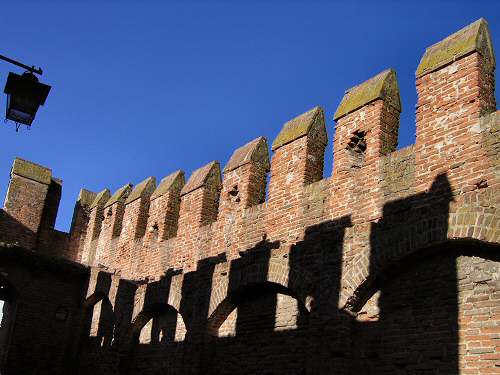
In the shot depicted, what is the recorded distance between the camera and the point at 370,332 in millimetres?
6438

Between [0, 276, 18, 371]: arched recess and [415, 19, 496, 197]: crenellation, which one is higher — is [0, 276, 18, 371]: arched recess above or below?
below

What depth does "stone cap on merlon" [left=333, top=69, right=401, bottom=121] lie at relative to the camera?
756 centimetres

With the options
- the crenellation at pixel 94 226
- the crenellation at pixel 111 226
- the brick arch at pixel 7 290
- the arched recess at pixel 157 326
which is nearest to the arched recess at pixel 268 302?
the arched recess at pixel 157 326

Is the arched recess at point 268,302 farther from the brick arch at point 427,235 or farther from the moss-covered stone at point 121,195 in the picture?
the moss-covered stone at point 121,195

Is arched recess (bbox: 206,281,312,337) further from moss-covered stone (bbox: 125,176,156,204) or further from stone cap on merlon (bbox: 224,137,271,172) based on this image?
moss-covered stone (bbox: 125,176,156,204)

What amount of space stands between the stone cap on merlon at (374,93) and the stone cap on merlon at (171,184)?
14.4 feet

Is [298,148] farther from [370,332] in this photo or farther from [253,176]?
[370,332]

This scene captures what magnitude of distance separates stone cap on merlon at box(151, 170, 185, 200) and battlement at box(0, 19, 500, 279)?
0.09 ft

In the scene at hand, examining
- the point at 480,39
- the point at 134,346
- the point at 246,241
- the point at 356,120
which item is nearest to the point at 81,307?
the point at 134,346

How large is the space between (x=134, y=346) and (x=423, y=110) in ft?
21.9

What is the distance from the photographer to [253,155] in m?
9.57

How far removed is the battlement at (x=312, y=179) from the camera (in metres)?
6.47

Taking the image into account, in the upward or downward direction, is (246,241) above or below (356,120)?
below

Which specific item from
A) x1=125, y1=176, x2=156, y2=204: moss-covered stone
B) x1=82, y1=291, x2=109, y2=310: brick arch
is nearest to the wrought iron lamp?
x1=125, y1=176, x2=156, y2=204: moss-covered stone
